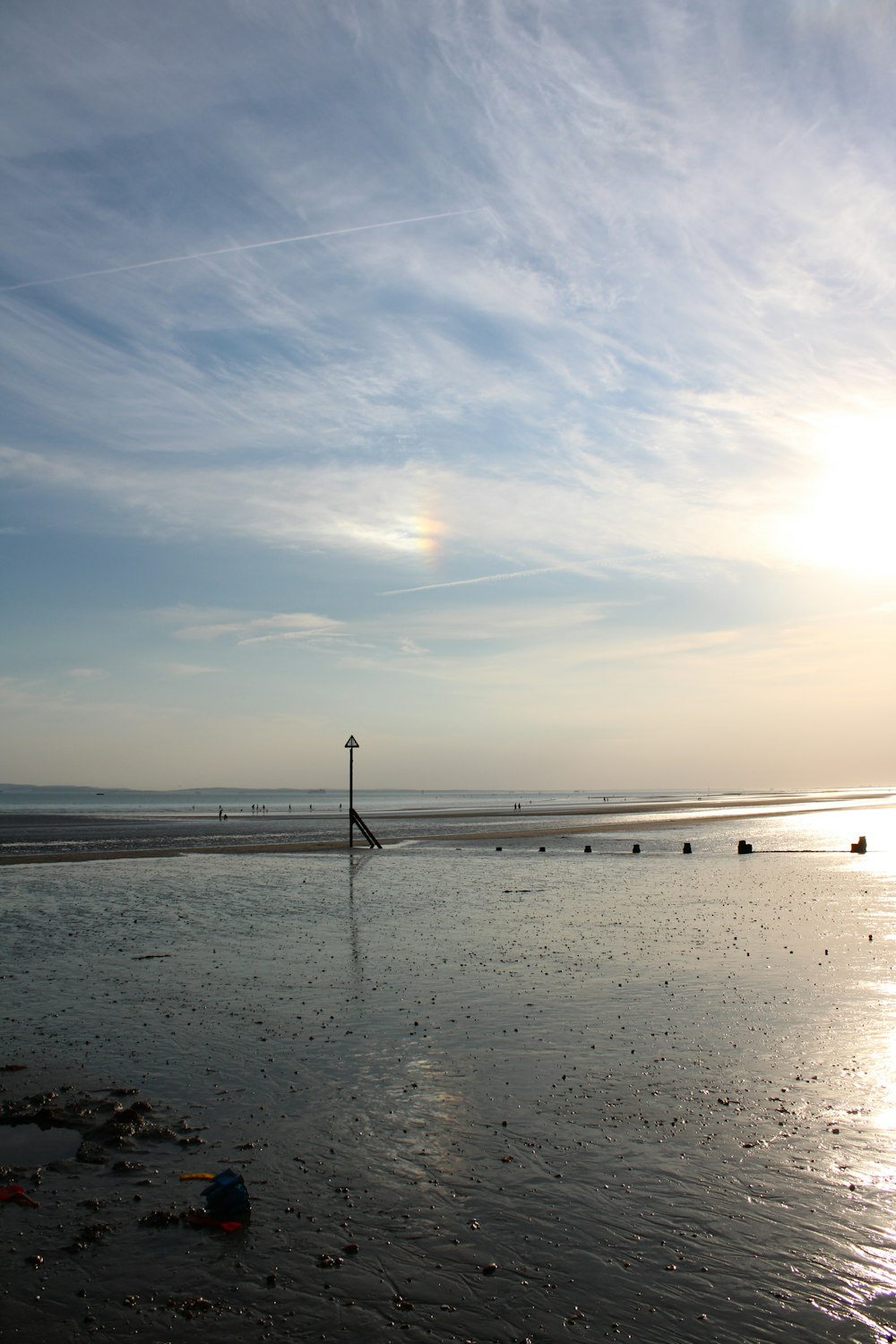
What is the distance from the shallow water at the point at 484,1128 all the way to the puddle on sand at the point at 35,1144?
1.89 feet

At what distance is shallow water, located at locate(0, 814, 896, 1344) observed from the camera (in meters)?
7.31

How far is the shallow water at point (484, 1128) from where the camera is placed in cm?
731

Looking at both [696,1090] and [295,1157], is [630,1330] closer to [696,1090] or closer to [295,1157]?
[295,1157]

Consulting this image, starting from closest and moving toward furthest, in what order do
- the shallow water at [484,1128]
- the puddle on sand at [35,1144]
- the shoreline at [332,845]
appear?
1. the shallow water at [484,1128]
2. the puddle on sand at [35,1144]
3. the shoreline at [332,845]

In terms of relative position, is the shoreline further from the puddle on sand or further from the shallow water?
the puddle on sand

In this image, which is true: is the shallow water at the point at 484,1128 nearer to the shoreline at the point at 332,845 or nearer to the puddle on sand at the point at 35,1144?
the puddle on sand at the point at 35,1144

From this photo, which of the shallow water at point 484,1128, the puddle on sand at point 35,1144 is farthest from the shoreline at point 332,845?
the puddle on sand at point 35,1144

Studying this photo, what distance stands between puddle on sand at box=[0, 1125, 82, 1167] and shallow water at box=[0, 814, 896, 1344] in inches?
22.6

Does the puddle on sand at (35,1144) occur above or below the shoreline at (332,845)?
above

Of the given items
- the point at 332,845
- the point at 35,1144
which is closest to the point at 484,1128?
the point at 35,1144

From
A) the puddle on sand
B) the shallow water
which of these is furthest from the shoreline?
the puddle on sand

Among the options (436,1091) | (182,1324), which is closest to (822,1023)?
(436,1091)

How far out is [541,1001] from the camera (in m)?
16.6

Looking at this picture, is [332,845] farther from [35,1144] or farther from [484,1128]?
[484,1128]
